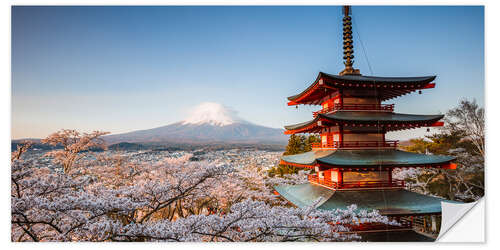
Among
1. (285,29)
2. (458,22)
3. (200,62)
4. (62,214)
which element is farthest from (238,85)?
(458,22)

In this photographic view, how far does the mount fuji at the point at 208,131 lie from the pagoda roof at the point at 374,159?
2173mm

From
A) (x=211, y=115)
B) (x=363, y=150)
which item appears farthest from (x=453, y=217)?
(x=211, y=115)

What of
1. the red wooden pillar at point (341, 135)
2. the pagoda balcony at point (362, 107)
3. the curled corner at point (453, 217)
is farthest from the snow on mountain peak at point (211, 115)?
the curled corner at point (453, 217)

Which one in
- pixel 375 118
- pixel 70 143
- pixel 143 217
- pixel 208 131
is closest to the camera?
pixel 143 217

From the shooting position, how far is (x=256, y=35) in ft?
17.6

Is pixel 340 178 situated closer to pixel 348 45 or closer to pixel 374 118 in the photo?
pixel 374 118

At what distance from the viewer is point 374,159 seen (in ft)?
13.7

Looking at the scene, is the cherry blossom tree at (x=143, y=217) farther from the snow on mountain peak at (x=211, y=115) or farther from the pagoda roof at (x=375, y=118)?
the snow on mountain peak at (x=211, y=115)

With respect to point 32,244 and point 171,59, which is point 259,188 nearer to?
point 171,59

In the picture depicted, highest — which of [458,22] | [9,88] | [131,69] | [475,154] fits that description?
[458,22]

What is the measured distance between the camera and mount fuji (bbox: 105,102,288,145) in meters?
5.60

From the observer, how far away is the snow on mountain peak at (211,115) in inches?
217

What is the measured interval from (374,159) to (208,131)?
3.97 metres

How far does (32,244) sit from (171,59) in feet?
13.1
